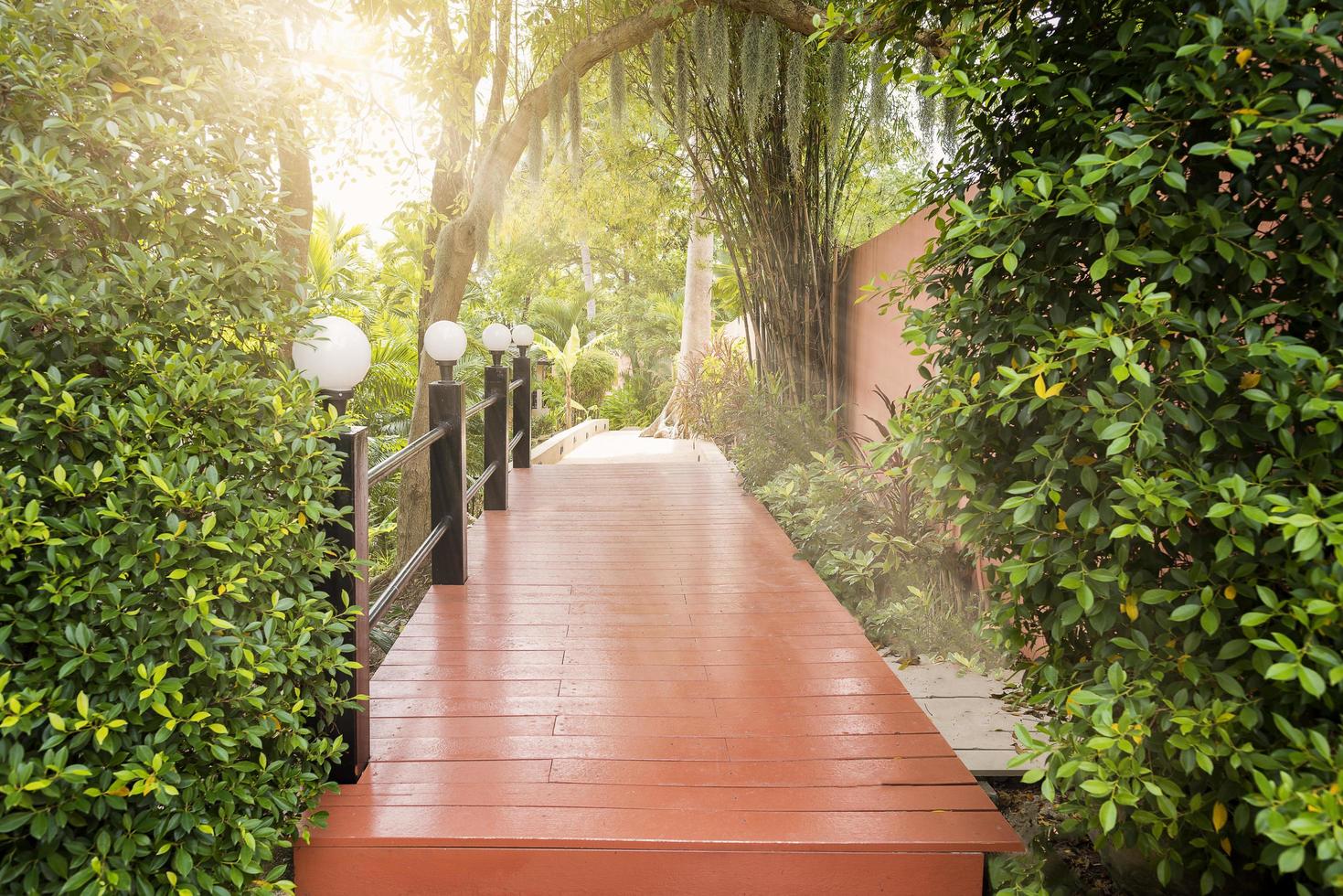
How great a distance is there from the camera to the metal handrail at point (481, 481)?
343 cm

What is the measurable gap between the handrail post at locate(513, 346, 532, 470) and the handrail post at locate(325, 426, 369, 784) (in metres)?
3.84

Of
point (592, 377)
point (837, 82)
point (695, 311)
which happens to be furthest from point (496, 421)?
point (592, 377)

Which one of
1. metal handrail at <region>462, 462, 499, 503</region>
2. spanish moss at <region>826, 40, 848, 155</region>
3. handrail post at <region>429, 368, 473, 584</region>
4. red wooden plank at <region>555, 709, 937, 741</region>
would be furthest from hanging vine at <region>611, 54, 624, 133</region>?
red wooden plank at <region>555, 709, 937, 741</region>

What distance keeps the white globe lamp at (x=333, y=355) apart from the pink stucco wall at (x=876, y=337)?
283 cm

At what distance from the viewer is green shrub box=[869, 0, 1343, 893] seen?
101 centimetres

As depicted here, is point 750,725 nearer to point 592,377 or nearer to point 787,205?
point 787,205

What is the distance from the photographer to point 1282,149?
1099 millimetres

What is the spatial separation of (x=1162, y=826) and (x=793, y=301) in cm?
443

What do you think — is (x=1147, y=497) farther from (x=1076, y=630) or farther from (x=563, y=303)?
(x=563, y=303)

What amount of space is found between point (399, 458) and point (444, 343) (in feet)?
3.59

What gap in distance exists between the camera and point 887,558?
2.78m

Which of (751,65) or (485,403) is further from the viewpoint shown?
(751,65)

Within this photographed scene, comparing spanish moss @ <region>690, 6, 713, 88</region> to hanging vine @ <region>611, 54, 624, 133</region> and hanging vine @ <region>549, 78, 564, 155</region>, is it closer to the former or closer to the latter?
hanging vine @ <region>611, 54, 624, 133</region>

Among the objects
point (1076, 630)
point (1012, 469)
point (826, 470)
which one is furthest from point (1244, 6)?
point (826, 470)
